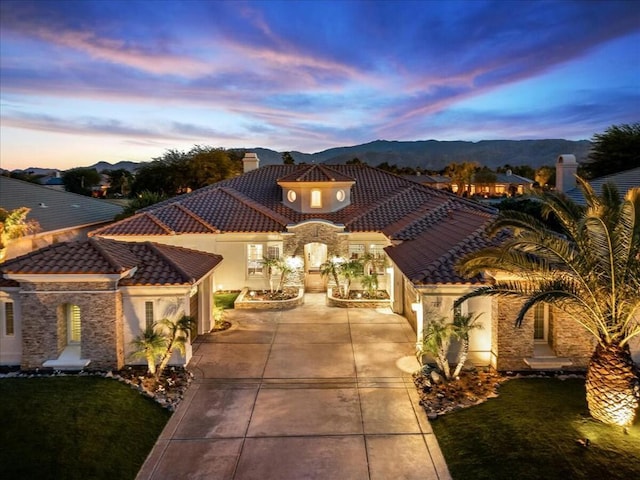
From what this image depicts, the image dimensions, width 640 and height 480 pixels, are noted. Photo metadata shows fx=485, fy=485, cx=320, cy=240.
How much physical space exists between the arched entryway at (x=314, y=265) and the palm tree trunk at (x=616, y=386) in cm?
1538

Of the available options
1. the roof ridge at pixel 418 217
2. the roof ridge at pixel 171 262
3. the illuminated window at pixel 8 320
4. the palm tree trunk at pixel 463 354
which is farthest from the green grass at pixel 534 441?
the illuminated window at pixel 8 320

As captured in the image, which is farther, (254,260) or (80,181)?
(80,181)

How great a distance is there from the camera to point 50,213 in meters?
30.2

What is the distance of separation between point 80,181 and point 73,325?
8925cm

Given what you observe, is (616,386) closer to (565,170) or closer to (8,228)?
(565,170)

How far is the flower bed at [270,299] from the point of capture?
68.9ft

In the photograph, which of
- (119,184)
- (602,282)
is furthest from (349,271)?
(119,184)

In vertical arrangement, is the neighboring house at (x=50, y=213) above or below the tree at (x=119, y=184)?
below

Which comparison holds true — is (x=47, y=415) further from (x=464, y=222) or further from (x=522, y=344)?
(x=464, y=222)

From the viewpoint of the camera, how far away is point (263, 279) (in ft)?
79.3

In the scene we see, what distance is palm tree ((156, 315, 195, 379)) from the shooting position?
13391 millimetres

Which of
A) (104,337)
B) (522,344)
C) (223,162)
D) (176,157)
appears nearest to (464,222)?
(522,344)

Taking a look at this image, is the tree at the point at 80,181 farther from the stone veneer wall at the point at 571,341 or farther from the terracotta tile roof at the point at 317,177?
the stone veneer wall at the point at 571,341

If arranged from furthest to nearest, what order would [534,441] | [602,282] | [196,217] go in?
[196,217] → [602,282] → [534,441]
